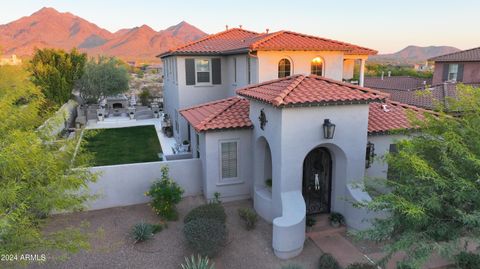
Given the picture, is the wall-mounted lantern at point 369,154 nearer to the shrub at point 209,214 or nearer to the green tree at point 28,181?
the shrub at point 209,214

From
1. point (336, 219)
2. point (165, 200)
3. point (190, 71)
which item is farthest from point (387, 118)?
point (190, 71)

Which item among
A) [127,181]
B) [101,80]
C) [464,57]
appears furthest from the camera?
[101,80]

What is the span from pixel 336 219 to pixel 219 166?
4583mm

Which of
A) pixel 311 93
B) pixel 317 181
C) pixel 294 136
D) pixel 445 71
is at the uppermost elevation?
pixel 445 71

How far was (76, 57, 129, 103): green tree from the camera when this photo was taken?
102ft

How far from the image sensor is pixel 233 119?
13.3 m

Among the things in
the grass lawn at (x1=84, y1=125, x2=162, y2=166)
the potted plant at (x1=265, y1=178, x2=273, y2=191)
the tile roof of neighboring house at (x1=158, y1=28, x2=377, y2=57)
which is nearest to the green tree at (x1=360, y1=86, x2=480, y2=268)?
the potted plant at (x1=265, y1=178, x2=273, y2=191)

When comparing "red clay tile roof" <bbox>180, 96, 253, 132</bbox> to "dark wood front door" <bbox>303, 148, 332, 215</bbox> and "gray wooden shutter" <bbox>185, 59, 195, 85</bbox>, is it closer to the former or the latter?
"dark wood front door" <bbox>303, 148, 332, 215</bbox>

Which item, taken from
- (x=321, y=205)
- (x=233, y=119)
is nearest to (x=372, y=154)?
(x=321, y=205)

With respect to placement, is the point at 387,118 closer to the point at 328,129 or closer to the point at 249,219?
the point at 328,129

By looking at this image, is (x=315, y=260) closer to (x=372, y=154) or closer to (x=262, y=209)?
(x=262, y=209)

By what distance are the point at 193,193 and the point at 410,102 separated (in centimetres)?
1599

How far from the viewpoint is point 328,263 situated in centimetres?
912

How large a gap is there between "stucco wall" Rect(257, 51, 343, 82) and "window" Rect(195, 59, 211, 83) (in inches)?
215
